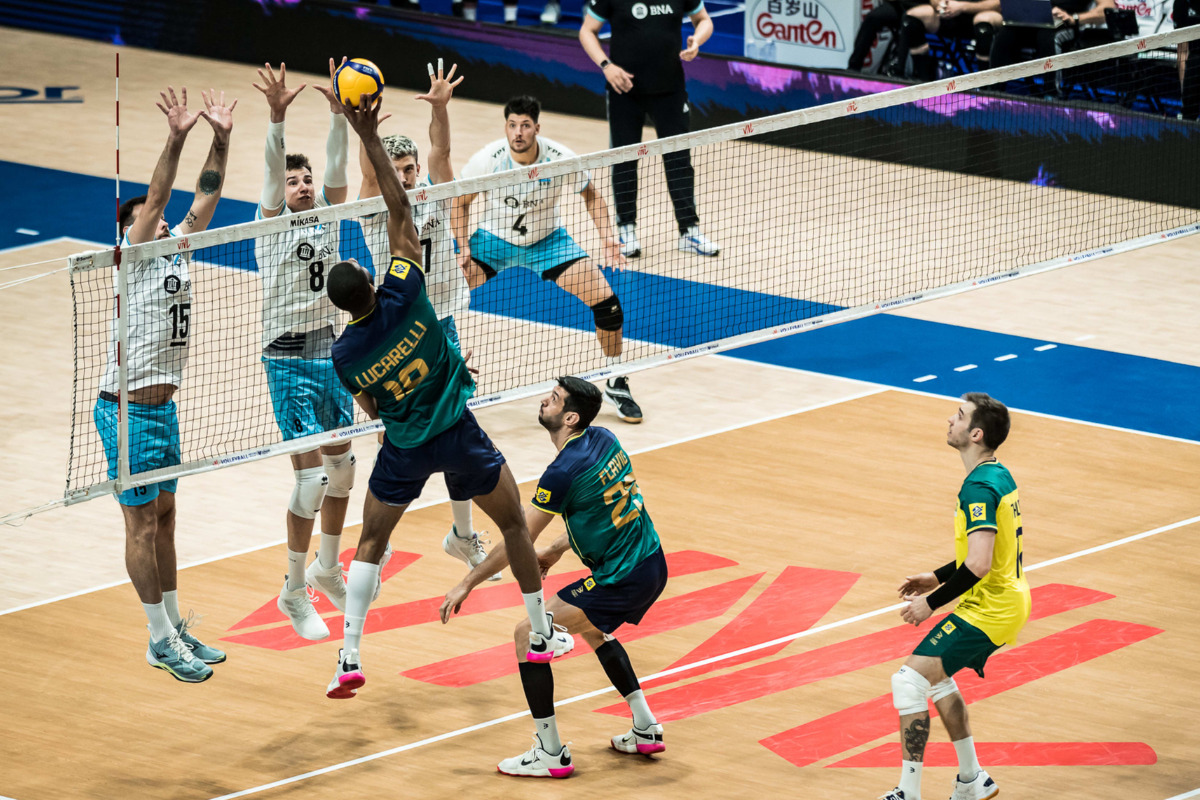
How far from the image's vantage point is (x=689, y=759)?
344 inches

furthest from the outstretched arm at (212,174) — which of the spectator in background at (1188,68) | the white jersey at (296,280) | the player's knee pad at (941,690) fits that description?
the spectator in background at (1188,68)

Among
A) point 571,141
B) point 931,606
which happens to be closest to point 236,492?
point 931,606

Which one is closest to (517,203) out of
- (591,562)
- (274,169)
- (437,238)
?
(437,238)

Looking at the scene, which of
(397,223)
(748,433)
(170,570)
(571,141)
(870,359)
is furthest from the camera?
(571,141)

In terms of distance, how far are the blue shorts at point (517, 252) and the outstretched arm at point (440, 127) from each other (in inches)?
73.7

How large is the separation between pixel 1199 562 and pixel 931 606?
12.0 feet

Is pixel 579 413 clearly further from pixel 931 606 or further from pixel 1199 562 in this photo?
pixel 1199 562

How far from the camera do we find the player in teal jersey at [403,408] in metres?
8.30

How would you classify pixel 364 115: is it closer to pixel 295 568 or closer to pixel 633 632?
pixel 295 568

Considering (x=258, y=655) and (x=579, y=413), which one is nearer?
(x=579, y=413)

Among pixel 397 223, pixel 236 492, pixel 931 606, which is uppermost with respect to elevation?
pixel 397 223

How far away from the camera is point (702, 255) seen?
55.4 feet

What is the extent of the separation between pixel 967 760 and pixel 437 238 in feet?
15.1

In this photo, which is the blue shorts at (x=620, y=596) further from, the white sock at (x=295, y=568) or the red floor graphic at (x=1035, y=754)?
the white sock at (x=295, y=568)
